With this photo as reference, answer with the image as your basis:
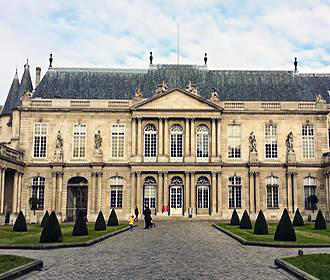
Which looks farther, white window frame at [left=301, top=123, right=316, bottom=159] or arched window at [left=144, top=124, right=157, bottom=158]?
white window frame at [left=301, top=123, right=316, bottom=159]

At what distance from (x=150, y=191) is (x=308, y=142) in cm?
1338

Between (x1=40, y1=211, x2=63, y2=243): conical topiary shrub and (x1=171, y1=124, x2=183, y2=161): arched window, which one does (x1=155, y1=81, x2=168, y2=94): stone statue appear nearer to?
(x1=171, y1=124, x2=183, y2=161): arched window

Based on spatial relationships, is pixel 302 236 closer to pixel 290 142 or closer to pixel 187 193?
pixel 187 193

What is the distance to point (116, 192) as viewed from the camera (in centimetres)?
3853

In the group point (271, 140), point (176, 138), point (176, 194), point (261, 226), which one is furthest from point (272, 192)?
point (261, 226)

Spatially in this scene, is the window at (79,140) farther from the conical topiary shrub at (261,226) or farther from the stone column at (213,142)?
the conical topiary shrub at (261,226)

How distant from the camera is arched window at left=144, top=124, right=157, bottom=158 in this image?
38.7 meters

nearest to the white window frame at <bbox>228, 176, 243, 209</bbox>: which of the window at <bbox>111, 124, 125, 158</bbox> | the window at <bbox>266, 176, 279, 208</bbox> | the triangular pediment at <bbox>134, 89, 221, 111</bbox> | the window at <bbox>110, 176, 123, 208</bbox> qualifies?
the window at <bbox>266, 176, 279, 208</bbox>

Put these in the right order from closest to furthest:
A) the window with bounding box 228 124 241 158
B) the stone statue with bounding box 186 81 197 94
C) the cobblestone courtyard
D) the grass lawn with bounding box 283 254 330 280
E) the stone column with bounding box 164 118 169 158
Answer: the grass lawn with bounding box 283 254 330 280, the cobblestone courtyard, the stone column with bounding box 164 118 169 158, the window with bounding box 228 124 241 158, the stone statue with bounding box 186 81 197 94

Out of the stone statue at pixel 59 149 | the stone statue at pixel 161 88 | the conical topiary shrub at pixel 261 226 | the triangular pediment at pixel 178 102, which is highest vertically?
the stone statue at pixel 161 88

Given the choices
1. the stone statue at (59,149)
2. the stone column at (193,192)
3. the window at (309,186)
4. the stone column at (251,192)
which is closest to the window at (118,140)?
the stone statue at (59,149)

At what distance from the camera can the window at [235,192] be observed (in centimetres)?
3844

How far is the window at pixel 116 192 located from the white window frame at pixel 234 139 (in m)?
9.02

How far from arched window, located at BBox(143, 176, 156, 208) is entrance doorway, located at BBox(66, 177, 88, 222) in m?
4.81
